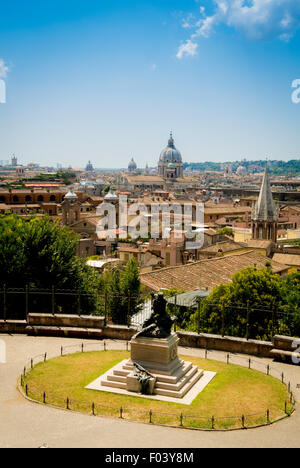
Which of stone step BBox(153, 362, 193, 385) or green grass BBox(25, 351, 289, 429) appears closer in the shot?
green grass BBox(25, 351, 289, 429)

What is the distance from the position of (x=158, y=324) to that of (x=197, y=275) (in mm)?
17420

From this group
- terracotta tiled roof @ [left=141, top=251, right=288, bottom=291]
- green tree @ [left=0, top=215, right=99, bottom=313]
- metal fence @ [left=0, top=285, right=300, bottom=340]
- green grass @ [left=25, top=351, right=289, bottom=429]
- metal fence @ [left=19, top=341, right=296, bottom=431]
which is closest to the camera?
metal fence @ [left=19, top=341, right=296, bottom=431]

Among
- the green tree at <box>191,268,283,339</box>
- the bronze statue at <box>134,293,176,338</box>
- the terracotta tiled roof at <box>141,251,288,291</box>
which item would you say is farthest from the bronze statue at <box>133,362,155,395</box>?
the terracotta tiled roof at <box>141,251,288,291</box>

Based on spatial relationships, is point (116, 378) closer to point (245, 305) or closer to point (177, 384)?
point (177, 384)

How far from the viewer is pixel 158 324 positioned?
453 inches

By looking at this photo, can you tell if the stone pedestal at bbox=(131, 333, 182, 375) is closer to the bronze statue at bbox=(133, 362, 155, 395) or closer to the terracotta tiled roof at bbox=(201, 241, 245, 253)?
Answer: the bronze statue at bbox=(133, 362, 155, 395)

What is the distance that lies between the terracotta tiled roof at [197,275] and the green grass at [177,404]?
14169mm

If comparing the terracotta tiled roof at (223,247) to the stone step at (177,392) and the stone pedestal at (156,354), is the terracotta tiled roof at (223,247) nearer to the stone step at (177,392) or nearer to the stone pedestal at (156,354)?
the stone pedestal at (156,354)

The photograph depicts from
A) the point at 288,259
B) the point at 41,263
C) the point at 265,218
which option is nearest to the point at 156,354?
the point at 41,263

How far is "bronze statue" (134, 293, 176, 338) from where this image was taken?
11391 millimetres

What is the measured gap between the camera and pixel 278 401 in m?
10.5

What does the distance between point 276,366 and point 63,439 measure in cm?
635

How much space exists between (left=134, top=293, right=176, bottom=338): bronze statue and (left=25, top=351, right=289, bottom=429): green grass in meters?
1.54

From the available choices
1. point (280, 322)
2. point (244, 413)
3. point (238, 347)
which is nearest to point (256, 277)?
point (280, 322)
